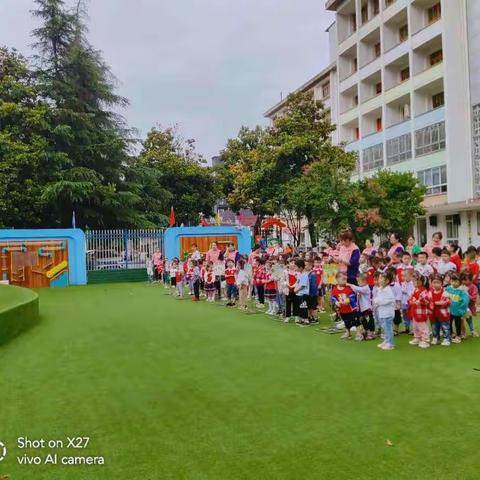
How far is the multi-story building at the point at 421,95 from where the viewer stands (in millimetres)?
27328

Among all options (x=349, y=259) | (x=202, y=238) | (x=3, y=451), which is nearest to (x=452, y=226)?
(x=202, y=238)

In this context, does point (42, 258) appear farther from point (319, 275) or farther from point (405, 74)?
point (405, 74)

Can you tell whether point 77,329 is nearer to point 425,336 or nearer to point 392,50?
point 425,336

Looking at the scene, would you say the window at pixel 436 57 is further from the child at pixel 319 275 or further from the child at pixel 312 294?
the child at pixel 312 294

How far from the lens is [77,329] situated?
10180 millimetres

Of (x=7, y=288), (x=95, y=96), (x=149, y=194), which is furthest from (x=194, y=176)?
(x=7, y=288)

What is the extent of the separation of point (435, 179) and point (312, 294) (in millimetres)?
21417

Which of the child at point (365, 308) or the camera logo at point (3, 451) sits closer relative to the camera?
the camera logo at point (3, 451)

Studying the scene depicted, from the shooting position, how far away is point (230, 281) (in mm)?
13609

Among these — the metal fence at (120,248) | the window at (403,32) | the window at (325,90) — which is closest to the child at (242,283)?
the metal fence at (120,248)

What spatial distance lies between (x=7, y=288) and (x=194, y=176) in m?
22.2

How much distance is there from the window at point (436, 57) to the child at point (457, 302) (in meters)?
24.4

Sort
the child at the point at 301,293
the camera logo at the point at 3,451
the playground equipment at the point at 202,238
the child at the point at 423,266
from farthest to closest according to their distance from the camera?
the playground equipment at the point at 202,238 < the child at the point at 301,293 < the child at the point at 423,266 < the camera logo at the point at 3,451

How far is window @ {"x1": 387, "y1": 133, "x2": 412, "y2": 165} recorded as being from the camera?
3170cm
